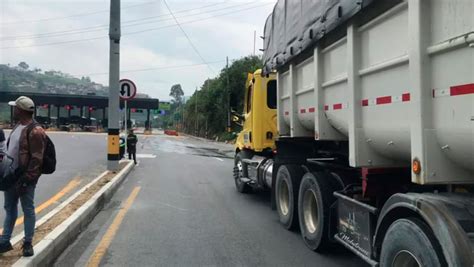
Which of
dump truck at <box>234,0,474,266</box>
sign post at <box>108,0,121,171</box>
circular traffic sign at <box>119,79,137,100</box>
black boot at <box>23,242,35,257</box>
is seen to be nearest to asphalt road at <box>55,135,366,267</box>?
dump truck at <box>234,0,474,266</box>

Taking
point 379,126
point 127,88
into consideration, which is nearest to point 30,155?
point 379,126

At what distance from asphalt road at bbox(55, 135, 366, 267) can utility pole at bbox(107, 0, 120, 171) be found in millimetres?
3141

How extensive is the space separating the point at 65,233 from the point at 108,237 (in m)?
0.73

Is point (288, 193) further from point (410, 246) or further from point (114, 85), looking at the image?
point (114, 85)

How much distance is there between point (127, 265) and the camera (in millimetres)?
→ 5957

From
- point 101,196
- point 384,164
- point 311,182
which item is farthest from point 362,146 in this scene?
point 101,196

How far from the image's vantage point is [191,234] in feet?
25.0

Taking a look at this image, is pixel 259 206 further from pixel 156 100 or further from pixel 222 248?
pixel 156 100

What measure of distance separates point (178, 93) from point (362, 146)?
18331 centimetres

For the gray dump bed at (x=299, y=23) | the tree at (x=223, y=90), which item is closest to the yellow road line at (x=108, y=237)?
the gray dump bed at (x=299, y=23)

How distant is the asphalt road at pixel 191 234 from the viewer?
6.24 m

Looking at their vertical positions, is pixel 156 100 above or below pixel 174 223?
above

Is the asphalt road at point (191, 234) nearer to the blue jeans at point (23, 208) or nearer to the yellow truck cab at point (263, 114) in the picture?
the blue jeans at point (23, 208)

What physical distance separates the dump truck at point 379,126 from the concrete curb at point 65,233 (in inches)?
127
